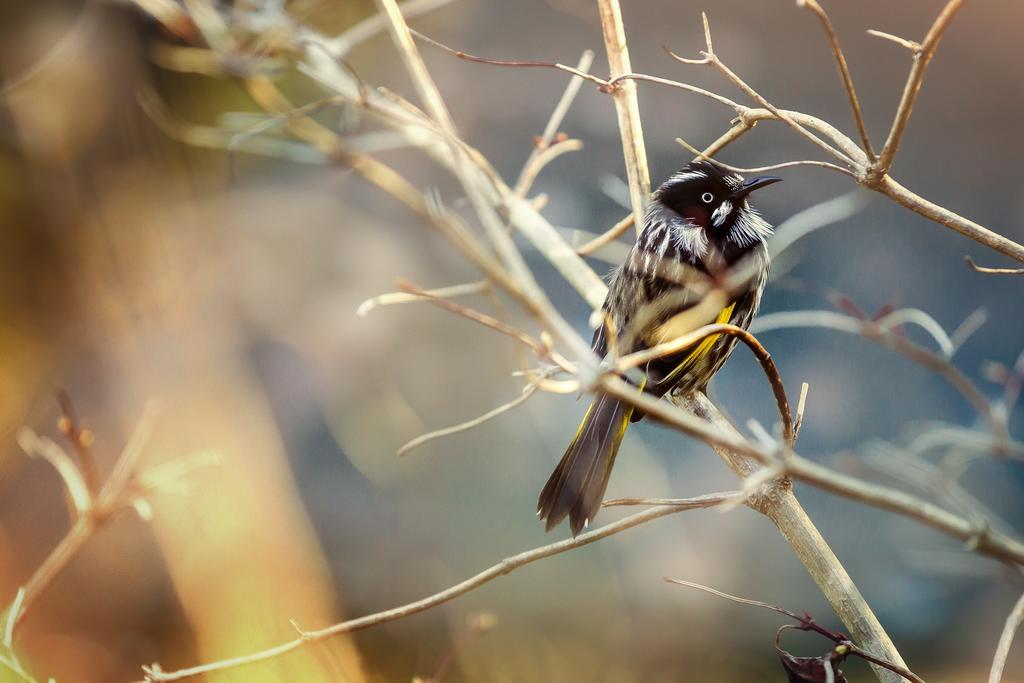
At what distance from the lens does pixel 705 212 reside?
119 centimetres

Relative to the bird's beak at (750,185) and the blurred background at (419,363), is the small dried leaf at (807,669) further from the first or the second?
the blurred background at (419,363)

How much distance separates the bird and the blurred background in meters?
0.26

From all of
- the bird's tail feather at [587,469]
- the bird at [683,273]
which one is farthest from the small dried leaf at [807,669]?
the bird at [683,273]

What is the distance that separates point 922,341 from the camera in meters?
1.54

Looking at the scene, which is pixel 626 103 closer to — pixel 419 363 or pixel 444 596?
pixel 444 596

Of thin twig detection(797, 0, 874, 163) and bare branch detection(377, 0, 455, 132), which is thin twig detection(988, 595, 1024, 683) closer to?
thin twig detection(797, 0, 874, 163)

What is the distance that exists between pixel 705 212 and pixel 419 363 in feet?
2.89

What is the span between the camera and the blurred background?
149 centimetres

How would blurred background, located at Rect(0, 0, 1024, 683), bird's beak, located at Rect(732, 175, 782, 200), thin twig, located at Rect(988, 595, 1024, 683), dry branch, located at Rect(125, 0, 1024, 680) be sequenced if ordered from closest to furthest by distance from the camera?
dry branch, located at Rect(125, 0, 1024, 680), thin twig, located at Rect(988, 595, 1024, 683), bird's beak, located at Rect(732, 175, 782, 200), blurred background, located at Rect(0, 0, 1024, 683)

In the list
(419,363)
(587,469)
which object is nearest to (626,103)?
(587,469)

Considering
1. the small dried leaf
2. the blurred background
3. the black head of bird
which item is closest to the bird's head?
the black head of bird

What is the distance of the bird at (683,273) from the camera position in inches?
42.3

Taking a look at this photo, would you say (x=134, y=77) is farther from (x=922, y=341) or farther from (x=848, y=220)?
(x=922, y=341)

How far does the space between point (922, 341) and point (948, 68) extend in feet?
1.64
